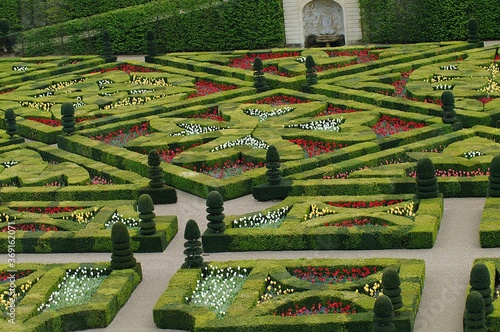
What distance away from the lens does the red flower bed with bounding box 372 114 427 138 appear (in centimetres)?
3594

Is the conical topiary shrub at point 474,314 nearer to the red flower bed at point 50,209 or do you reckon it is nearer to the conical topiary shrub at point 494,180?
the conical topiary shrub at point 494,180

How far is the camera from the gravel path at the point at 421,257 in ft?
74.4

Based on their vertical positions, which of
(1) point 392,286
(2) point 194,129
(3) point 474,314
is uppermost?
(2) point 194,129

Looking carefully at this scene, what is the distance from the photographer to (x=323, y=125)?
3688cm

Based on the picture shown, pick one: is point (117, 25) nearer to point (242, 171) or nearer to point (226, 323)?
point (242, 171)

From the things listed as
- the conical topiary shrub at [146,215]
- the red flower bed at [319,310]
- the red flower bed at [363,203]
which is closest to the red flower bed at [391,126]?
the red flower bed at [363,203]

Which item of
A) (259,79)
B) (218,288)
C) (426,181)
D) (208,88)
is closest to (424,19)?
(259,79)

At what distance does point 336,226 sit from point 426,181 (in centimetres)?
291

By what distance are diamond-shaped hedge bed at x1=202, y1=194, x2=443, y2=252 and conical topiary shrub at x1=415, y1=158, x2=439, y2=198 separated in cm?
19

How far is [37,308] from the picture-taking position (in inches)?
936

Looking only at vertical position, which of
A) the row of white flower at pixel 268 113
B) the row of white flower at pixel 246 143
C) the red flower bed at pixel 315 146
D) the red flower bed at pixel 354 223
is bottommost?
the red flower bed at pixel 354 223

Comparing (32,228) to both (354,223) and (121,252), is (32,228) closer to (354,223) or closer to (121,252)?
(121,252)

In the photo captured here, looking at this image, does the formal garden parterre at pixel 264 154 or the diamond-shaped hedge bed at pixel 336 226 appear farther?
the diamond-shaped hedge bed at pixel 336 226

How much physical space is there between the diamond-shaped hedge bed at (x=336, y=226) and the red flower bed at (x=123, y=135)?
34.5ft
